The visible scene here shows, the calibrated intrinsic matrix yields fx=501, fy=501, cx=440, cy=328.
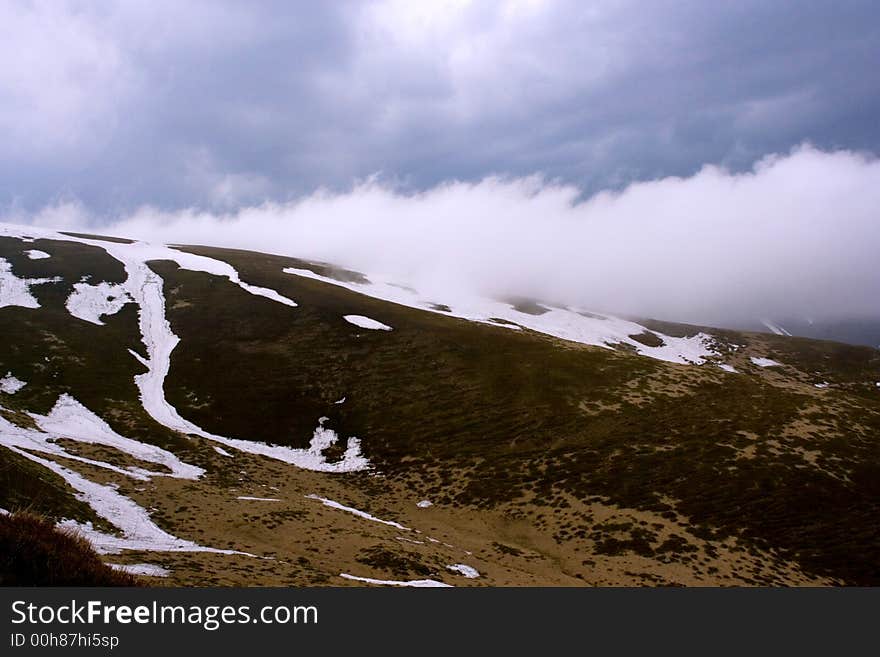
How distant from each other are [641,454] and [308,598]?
39.6 m

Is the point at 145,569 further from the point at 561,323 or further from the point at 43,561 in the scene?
the point at 561,323

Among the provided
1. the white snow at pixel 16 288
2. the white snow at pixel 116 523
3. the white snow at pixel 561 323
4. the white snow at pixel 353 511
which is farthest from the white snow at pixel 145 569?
the white snow at pixel 561 323

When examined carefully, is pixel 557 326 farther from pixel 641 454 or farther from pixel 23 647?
pixel 23 647

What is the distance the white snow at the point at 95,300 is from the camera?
261ft

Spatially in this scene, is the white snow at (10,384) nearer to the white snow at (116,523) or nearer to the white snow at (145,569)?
the white snow at (116,523)

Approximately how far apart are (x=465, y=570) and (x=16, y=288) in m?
96.0

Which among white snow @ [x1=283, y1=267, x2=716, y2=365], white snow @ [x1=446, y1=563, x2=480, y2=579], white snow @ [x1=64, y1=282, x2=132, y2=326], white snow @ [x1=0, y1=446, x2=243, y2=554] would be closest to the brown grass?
white snow @ [x1=0, y1=446, x2=243, y2=554]

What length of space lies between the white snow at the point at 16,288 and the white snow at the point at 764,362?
488 feet

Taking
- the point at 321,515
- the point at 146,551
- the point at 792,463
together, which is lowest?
the point at 321,515

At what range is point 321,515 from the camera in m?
35.0

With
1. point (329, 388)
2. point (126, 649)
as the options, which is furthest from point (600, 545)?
point (329, 388)

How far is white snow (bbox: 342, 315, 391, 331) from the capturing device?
3113 inches

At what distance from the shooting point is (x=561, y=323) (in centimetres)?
12975

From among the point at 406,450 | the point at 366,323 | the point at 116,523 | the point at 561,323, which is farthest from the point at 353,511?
the point at 561,323
